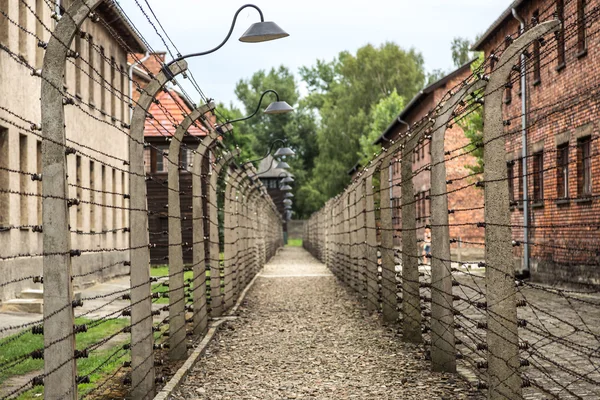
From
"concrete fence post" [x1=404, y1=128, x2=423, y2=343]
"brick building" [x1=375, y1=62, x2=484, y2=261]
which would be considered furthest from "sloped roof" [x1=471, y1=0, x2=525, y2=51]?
"concrete fence post" [x1=404, y1=128, x2=423, y2=343]

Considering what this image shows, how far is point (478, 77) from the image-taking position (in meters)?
6.92

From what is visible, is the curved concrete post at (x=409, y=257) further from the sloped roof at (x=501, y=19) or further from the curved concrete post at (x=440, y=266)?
the sloped roof at (x=501, y=19)

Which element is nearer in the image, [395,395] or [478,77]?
[478,77]

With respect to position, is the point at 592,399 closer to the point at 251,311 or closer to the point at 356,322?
the point at 356,322

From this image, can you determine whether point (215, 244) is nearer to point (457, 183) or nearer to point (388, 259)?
point (388, 259)

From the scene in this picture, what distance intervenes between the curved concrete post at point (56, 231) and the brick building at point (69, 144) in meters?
4.74

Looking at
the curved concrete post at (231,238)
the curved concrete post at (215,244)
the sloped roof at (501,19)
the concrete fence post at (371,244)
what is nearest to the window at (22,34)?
the curved concrete post at (231,238)

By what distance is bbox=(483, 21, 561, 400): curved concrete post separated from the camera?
6.35m

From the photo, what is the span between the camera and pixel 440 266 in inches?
339

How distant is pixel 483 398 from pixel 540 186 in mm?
17518

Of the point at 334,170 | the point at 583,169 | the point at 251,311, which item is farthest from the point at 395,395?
the point at 334,170

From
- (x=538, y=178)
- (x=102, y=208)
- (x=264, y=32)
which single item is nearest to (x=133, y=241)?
(x=264, y=32)

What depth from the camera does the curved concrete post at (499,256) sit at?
250 inches

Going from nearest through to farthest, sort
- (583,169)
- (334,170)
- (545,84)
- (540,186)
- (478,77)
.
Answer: (478,77) → (583,169) → (545,84) → (540,186) → (334,170)
